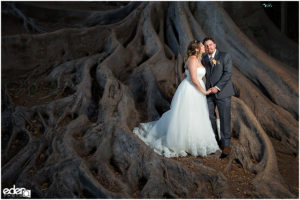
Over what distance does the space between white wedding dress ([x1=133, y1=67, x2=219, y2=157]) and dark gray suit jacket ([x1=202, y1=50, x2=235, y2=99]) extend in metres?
0.18

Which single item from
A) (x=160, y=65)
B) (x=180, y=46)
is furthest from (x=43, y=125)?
(x=180, y=46)

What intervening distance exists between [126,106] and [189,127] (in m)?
1.39

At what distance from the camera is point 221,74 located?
4801 millimetres

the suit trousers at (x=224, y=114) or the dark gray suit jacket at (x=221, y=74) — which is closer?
the dark gray suit jacket at (x=221, y=74)

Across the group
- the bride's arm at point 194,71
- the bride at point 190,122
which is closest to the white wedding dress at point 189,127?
the bride at point 190,122

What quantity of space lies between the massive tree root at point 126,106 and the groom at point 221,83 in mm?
399

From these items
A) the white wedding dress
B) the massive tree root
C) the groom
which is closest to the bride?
the white wedding dress

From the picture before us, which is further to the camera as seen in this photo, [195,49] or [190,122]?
[190,122]

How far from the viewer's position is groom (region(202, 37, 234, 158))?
470 cm

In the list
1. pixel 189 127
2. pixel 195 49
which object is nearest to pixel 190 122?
pixel 189 127

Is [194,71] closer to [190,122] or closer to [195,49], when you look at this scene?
[195,49]

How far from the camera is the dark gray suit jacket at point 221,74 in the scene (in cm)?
470

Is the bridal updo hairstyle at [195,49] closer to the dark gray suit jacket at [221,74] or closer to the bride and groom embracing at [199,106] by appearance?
the bride and groom embracing at [199,106]

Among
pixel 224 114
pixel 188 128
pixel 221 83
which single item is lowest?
pixel 188 128
